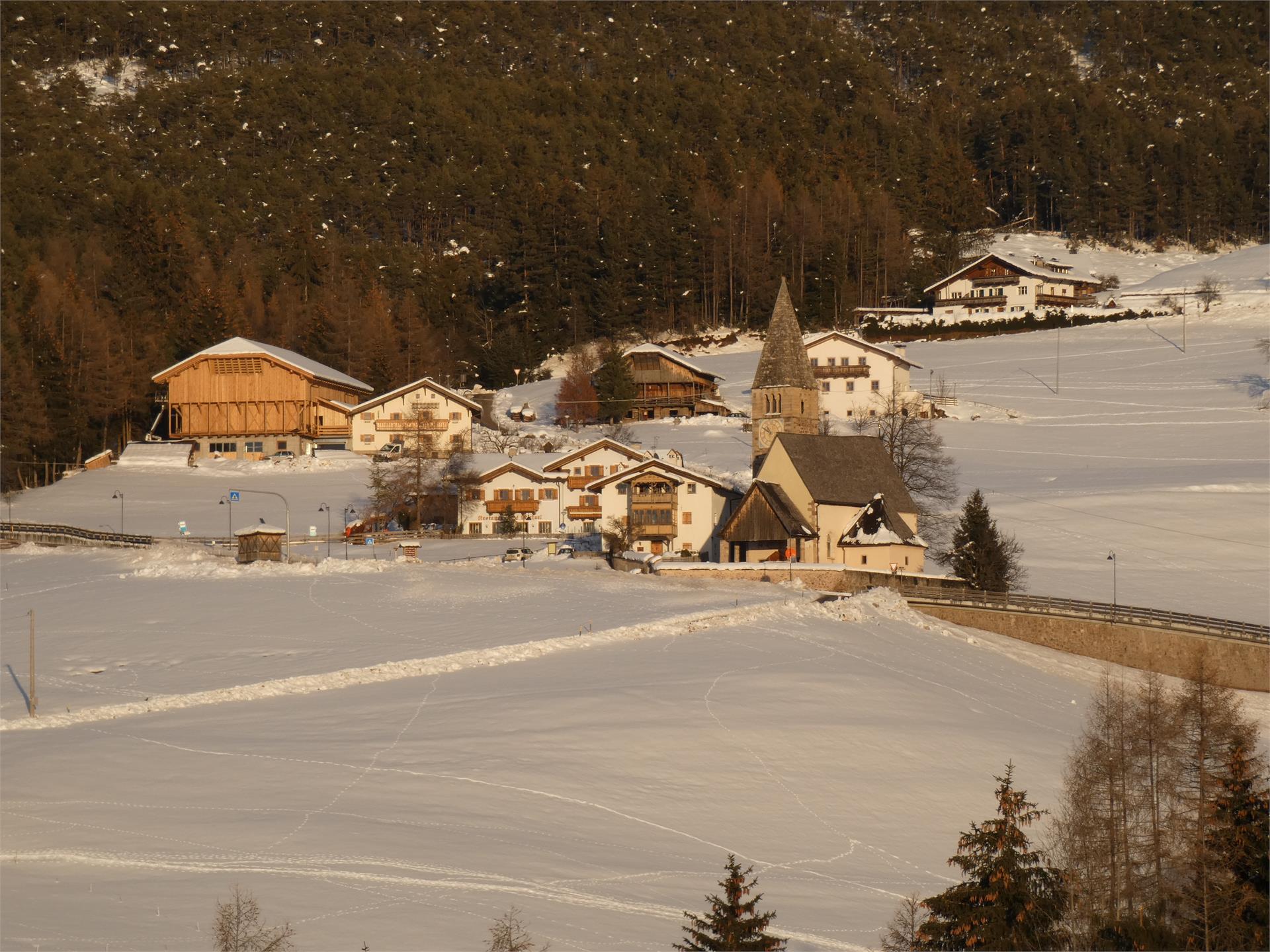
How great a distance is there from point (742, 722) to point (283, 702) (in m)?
12.3

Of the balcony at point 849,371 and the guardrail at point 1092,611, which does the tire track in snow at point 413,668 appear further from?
the balcony at point 849,371

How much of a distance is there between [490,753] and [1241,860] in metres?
17.9

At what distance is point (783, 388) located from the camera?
71562 millimetres

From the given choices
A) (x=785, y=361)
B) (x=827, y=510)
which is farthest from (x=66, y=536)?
(x=827, y=510)

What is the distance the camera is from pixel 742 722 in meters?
40.6

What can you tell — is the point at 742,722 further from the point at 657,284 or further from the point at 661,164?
the point at 661,164

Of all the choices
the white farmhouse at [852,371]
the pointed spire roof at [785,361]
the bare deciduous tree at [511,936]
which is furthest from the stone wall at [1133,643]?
the white farmhouse at [852,371]

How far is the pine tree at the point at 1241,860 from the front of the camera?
23.8 metres

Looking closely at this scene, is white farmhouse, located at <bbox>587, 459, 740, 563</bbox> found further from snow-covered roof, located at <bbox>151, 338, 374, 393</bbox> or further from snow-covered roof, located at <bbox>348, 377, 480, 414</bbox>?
snow-covered roof, located at <bbox>151, 338, 374, 393</bbox>

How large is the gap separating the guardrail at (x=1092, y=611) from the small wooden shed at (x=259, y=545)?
23.9 m

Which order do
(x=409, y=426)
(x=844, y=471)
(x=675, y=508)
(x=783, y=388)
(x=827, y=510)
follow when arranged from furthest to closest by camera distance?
(x=409, y=426) → (x=783, y=388) → (x=675, y=508) → (x=844, y=471) → (x=827, y=510)

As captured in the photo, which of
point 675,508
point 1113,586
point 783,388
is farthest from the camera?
point 783,388

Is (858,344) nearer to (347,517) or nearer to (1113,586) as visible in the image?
(347,517)

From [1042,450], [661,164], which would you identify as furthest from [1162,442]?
[661,164]
